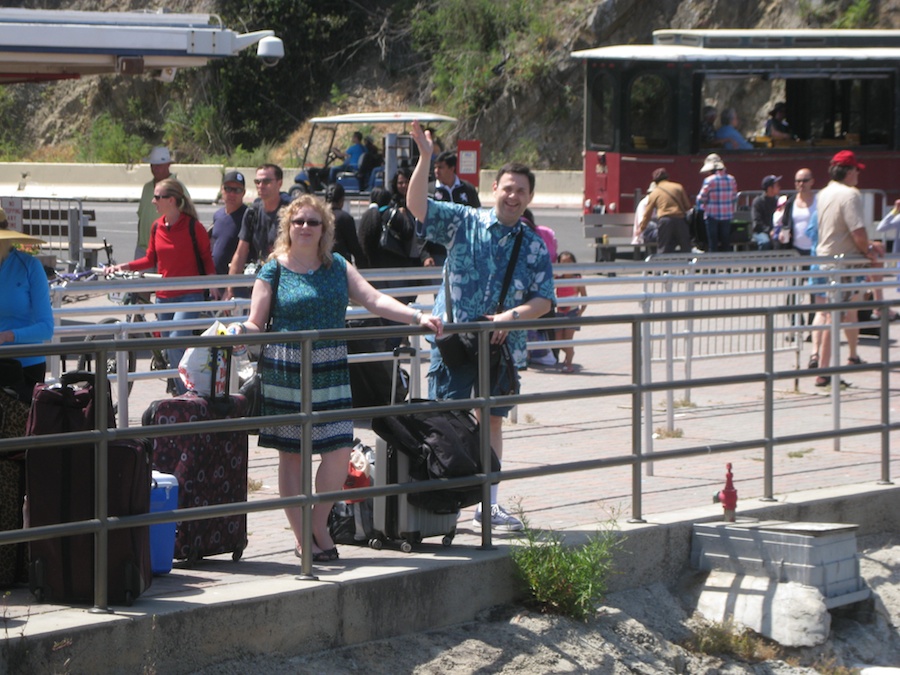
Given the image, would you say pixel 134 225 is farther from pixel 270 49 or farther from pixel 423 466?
pixel 423 466

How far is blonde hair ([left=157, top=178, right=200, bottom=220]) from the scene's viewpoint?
32.0 ft

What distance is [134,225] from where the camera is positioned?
28375mm

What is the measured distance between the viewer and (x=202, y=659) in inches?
205

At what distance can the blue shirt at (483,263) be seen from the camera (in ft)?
21.7

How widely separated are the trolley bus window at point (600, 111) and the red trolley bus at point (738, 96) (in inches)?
0.9

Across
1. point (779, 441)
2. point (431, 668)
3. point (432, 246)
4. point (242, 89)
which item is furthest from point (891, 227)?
point (242, 89)

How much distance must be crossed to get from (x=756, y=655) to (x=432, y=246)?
6.12 meters

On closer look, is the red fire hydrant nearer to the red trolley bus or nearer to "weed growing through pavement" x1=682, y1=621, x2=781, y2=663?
"weed growing through pavement" x1=682, y1=621, x2=781, y2=663

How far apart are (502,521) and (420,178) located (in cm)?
174

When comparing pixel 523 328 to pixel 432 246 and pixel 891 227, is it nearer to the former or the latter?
pixel 432 246

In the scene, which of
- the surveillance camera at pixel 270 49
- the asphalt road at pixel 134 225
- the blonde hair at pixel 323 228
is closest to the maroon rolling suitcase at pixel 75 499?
the blonde hair at pixel 323 228

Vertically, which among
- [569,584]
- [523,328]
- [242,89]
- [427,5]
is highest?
[427,5]

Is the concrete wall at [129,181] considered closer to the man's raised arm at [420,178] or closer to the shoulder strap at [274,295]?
the man's raised arm at [420,178]

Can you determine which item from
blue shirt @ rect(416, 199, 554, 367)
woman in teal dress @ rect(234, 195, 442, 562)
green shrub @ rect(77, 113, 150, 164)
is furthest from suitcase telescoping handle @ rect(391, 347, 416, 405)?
green shrub @ rect(77, 113, 150, 164)
